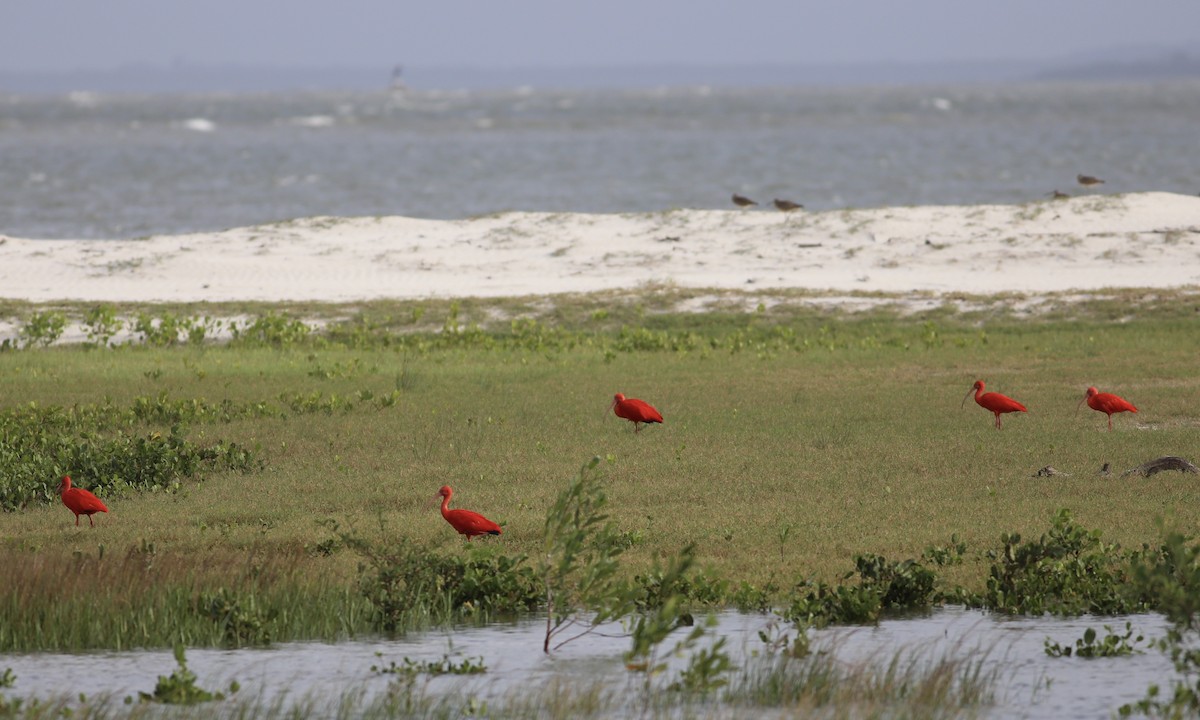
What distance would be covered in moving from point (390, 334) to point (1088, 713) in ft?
51.7

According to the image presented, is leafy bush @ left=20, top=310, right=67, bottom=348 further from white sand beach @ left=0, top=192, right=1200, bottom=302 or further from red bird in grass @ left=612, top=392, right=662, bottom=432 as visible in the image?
red bird in grass @ left=612, top=392, right=662, bottom=432

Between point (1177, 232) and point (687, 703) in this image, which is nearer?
point (687, 703)

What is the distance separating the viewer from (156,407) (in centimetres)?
1653

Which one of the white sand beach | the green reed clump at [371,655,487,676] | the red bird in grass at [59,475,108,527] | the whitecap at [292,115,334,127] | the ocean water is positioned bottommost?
the whitecap at [292,115,334,127]

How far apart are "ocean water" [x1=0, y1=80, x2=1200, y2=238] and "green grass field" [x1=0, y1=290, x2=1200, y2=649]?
2817cm

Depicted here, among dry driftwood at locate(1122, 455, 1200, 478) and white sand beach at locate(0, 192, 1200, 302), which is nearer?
dry driftwood at locate(1122, 455, 1200, 478)

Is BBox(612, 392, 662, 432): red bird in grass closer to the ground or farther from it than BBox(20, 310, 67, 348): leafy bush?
farther from it

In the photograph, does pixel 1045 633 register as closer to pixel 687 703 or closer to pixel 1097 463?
pixel 687 703

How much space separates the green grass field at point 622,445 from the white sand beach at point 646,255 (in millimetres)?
3906

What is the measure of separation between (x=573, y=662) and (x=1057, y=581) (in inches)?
129

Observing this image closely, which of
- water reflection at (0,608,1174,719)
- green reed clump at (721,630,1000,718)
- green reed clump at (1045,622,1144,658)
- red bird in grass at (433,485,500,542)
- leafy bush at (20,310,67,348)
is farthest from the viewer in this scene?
leafy bush at (20,310,67,348)

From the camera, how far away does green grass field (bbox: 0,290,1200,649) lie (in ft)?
35.4

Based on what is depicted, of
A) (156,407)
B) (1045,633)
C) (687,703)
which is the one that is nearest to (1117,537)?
(1045,633)

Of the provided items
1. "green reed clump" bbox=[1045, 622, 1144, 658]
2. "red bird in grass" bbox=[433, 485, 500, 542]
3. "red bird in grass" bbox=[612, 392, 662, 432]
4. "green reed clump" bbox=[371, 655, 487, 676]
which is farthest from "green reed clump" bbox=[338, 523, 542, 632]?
"red bird in grass" bbox=[612, 392, 662, 432]
